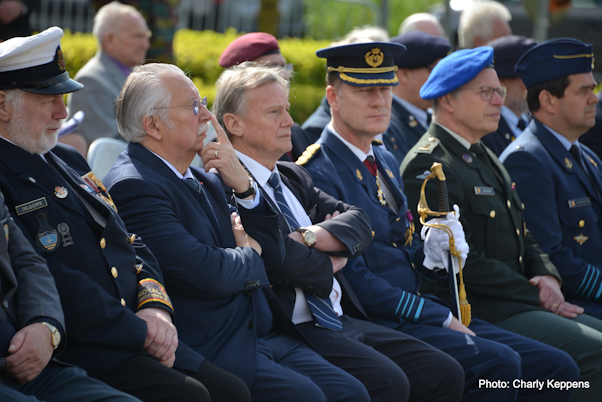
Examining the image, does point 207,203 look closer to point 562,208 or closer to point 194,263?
point 194,263

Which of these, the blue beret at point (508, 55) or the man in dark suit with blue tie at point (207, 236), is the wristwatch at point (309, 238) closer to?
the man in dark suit with blue tie at point (207, 236)

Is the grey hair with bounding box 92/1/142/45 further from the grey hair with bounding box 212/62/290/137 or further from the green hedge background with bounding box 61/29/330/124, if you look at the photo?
the grey hair with bounding box 212/62/290/137

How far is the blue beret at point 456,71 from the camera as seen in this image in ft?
14.5

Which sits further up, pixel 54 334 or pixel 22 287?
pixel 22 287

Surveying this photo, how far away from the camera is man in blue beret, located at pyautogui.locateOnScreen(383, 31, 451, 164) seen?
18.4ft

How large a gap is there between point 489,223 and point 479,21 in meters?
3.93

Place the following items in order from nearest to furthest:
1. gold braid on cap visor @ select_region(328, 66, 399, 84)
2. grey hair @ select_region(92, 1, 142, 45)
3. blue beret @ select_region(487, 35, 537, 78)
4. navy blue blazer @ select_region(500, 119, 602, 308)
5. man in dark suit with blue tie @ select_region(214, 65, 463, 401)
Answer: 1. man in dark suit with blue tie @ select_region(214, 65, 463, 401)
2. gold braid on cap visor @ select_region(328, 66, 399, 84)
3. navy blue blazer @ select_region(500, 119, 602, 308)
4. blue beret @ select_region(487, 35, 537, 78)
5. grey hair @ select_region(92, 1, 142, 45)

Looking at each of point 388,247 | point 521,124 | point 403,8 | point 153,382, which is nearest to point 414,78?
point 521,124

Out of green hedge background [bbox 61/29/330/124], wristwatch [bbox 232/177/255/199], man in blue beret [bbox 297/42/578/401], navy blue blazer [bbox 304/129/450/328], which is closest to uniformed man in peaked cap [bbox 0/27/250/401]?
wristwatch [bbox 232/177/255/199]

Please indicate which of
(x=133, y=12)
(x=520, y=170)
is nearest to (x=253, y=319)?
(x=520, y=170)

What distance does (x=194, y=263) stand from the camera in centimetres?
285

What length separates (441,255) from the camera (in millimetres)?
3836

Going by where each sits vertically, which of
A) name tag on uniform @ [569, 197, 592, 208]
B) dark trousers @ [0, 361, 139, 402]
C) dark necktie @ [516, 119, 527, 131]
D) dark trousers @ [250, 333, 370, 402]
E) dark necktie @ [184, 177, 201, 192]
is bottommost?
dark trousers @ [250, 333, 370, 402]

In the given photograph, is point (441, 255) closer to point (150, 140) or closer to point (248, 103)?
point (248, 103)
